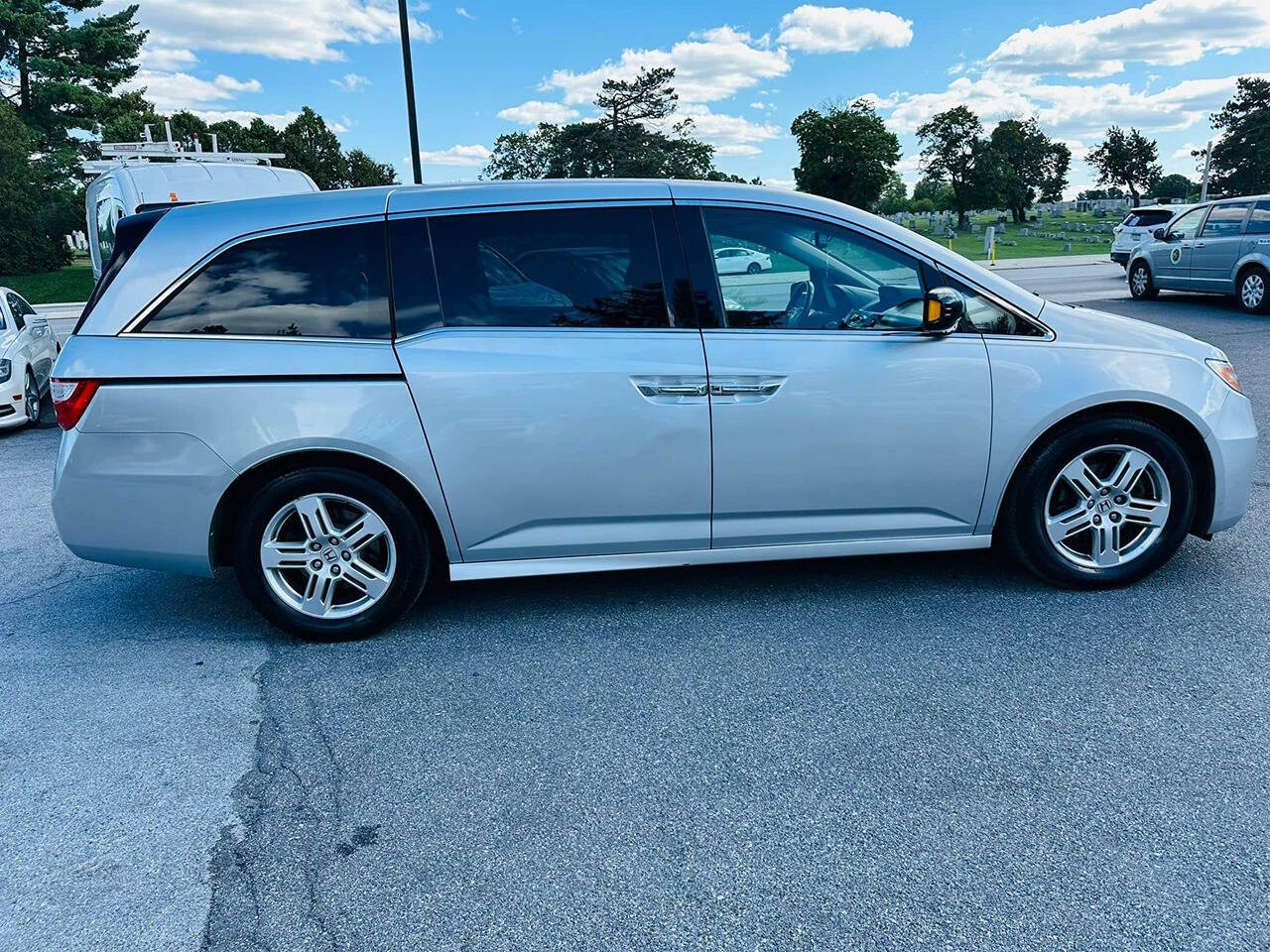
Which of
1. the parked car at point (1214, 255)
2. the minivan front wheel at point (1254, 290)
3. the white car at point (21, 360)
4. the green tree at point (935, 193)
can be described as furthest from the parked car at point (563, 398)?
the green tree at point (935, 193)

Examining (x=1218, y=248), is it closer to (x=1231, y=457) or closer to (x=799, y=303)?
(x=1231, y=457)

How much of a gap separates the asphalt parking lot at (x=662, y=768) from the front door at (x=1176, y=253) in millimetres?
13457

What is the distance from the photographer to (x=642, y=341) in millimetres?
3766

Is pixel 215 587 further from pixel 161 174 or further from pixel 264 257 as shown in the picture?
pixel 161 174

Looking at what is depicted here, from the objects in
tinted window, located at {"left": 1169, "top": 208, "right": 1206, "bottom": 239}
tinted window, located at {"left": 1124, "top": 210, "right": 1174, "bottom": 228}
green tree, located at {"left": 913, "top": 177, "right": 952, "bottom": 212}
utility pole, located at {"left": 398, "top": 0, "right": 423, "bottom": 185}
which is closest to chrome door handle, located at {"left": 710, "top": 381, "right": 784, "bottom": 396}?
utility pole, located at {"left": 398, "top": 0, "right": 423, "bottom": 185}

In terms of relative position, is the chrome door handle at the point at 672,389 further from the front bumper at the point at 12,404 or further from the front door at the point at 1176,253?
the front door at the point at 1176,253

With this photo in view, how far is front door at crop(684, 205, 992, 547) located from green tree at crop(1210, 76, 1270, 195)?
81475 millimetres

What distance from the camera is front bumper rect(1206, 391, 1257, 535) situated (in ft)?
13.4

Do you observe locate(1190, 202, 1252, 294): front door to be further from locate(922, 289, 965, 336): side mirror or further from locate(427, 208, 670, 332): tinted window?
locate(427, 208, 670, 332): tinted window

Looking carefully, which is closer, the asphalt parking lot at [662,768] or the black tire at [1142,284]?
the asphalt parking lot at [662,768]

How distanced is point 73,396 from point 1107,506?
171 inches

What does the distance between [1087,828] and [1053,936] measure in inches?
18.6

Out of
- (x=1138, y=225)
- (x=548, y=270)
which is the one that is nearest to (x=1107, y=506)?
(x=548, y=270)

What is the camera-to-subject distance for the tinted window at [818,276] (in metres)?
3.90
